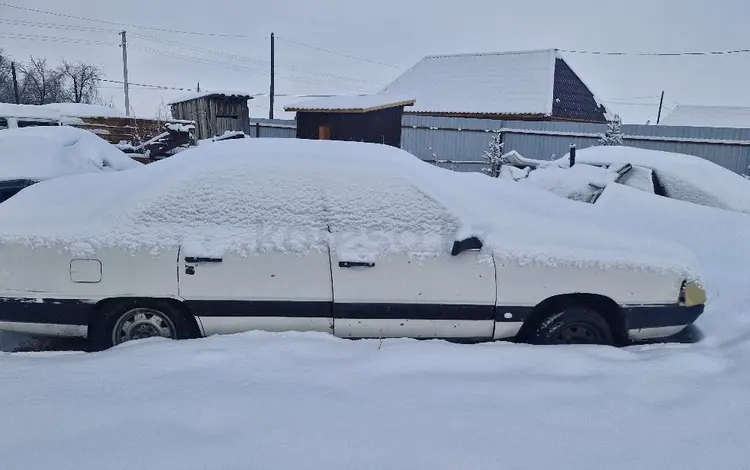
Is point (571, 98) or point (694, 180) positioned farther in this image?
point (571, 98)

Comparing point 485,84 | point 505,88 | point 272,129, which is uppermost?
point 485,84

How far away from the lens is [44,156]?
20.4ft

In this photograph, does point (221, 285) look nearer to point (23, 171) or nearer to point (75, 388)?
point (75, 388)

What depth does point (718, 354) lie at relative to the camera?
3.12 meters

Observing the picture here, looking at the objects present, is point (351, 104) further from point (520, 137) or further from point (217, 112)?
point (520, 137)

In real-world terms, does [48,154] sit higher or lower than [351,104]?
lower

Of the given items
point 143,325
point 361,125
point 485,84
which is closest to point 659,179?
point 143,325

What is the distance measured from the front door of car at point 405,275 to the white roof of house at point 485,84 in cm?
2018

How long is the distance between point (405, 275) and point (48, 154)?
220 inches

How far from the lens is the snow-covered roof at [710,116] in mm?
39375

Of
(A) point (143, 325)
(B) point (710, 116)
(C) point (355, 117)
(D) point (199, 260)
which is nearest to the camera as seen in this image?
(D) point (199, 260)

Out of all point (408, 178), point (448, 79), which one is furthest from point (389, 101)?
point (408, 178)

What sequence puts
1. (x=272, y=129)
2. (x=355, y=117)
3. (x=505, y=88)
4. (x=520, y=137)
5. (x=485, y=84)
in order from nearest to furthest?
(x=355, y=117) → (x=520, y=137) → (x=272, y=129) → (x=505, y=88) → (x=485, y=84)

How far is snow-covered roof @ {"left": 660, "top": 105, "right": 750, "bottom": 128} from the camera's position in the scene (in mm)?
39375
